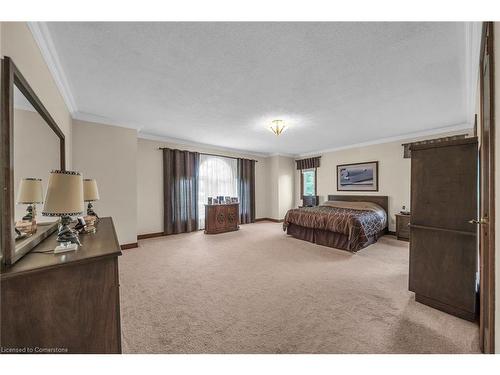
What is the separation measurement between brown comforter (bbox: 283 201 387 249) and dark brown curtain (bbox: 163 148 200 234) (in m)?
2.46

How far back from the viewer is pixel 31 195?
1351 millimetres

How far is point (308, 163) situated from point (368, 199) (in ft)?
7.19

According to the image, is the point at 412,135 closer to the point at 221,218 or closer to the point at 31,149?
the point at 221,218

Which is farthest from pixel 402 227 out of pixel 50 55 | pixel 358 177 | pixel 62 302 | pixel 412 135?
pixel 50 55

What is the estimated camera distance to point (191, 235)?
509 cm

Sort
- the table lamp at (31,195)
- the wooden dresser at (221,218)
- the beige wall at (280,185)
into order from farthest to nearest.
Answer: the beige wall at (280,185)
the wooden dresser at (221,218)
the table lamp at (31,195)

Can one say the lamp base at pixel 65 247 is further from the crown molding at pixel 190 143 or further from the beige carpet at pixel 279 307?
the crown molding at pixel 190 143

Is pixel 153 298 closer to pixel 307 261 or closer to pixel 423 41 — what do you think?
pixel 307 261

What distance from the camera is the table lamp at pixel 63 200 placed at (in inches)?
46.1

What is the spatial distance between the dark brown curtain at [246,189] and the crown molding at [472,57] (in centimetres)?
496

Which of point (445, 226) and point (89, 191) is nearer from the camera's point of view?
point (445, 226)

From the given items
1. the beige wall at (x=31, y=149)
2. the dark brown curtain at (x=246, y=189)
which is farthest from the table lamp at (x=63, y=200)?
the dark brown curtain at (x=246, y=189)

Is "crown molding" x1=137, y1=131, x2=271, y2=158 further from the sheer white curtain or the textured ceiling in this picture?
the textured ceiling

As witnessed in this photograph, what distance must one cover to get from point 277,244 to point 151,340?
9.79 ft
